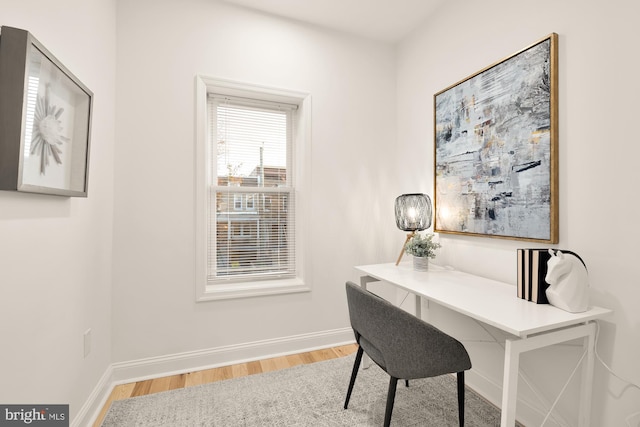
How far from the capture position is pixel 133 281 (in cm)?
196

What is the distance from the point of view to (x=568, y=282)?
1.20 m

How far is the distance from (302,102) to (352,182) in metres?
0.78

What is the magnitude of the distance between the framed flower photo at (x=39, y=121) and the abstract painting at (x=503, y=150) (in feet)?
6.98

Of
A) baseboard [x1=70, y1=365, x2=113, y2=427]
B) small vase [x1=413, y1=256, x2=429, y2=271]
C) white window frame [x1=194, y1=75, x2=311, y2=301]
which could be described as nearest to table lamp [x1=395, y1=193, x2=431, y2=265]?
small vase [x1=413, y1=256, x2=429, y2=271]

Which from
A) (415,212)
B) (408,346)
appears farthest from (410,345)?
(415,212)

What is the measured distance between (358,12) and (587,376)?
262 centimetres

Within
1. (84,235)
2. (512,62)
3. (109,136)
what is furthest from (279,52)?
(84,235)

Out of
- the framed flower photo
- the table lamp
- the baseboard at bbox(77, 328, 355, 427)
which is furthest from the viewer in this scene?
the table lamp

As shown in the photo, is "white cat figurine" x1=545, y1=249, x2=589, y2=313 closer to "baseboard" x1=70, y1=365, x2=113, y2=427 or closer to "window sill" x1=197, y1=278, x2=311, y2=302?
"window sill" x1=197, y1=278, x2=311, y2=302

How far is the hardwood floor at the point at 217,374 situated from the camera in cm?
184

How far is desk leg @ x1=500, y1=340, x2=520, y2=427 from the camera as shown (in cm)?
104

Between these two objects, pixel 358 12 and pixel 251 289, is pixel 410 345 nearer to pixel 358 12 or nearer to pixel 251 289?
pixel 251 289

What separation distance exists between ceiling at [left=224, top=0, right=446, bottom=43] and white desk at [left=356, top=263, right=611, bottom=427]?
2.03 meters

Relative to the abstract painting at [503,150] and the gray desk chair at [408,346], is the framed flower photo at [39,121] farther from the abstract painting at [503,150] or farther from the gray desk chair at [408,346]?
the abstract painting at [503,150]
